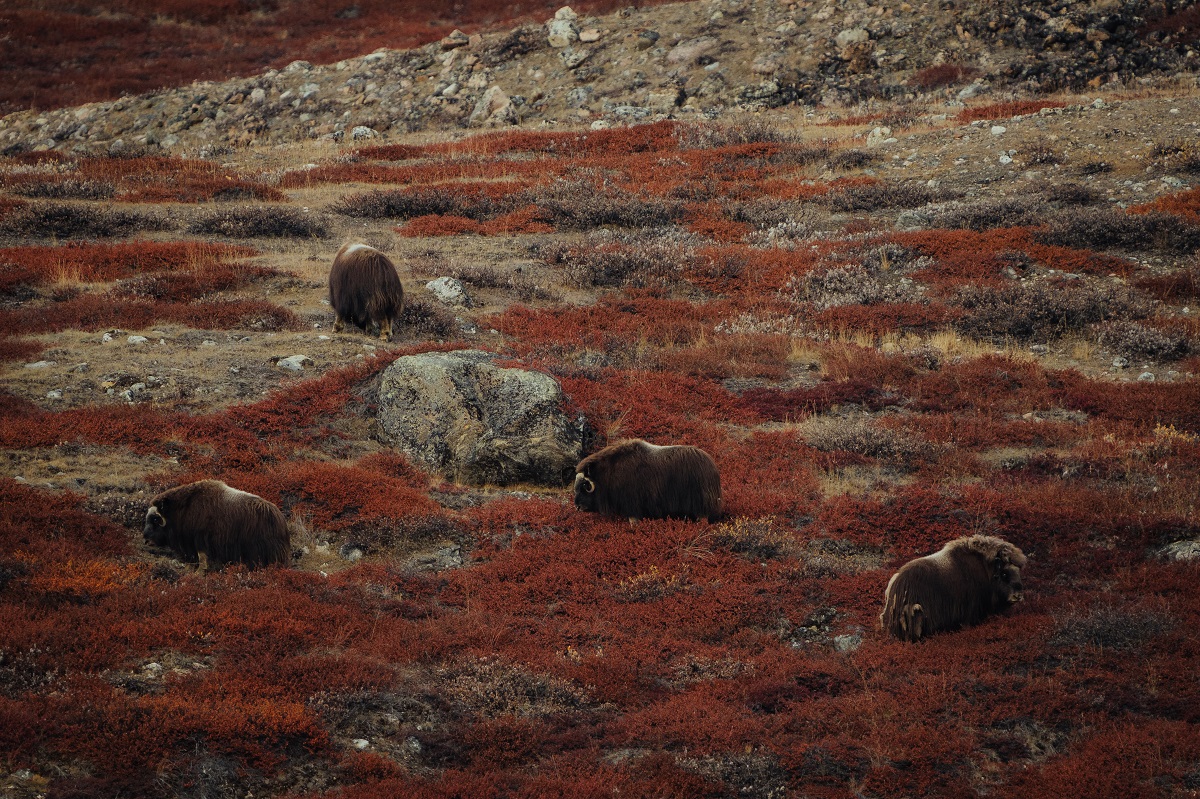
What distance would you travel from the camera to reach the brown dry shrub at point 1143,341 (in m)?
16.0

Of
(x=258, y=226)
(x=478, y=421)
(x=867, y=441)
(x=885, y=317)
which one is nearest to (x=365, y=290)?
(x=478, y=421)

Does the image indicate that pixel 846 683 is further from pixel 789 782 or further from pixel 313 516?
pixel 313 516

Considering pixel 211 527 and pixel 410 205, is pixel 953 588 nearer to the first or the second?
pixel 211 527

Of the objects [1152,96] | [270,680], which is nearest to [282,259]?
[270,680]

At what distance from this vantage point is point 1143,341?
16250 millimetres

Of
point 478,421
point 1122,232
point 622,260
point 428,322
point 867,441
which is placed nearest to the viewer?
point 478,421

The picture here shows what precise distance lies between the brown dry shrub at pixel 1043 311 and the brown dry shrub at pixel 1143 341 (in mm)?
614

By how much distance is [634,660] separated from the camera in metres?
8.83

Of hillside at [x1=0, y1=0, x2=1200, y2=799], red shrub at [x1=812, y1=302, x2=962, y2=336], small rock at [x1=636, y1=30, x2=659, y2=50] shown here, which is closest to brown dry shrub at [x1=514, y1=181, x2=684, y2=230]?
hillside at [x1=0, y1=0, x2=1200, y2=799]

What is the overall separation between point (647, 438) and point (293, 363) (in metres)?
5.58

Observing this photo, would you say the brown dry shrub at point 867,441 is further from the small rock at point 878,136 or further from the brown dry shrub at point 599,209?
the small rock at point 878,136

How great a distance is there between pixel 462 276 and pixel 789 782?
14706 millimetres

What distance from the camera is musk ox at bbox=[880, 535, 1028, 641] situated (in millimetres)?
9016

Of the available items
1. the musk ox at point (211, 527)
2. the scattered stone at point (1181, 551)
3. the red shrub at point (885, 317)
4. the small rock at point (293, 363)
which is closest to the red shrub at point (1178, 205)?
the red shrub at point (885, 317)
